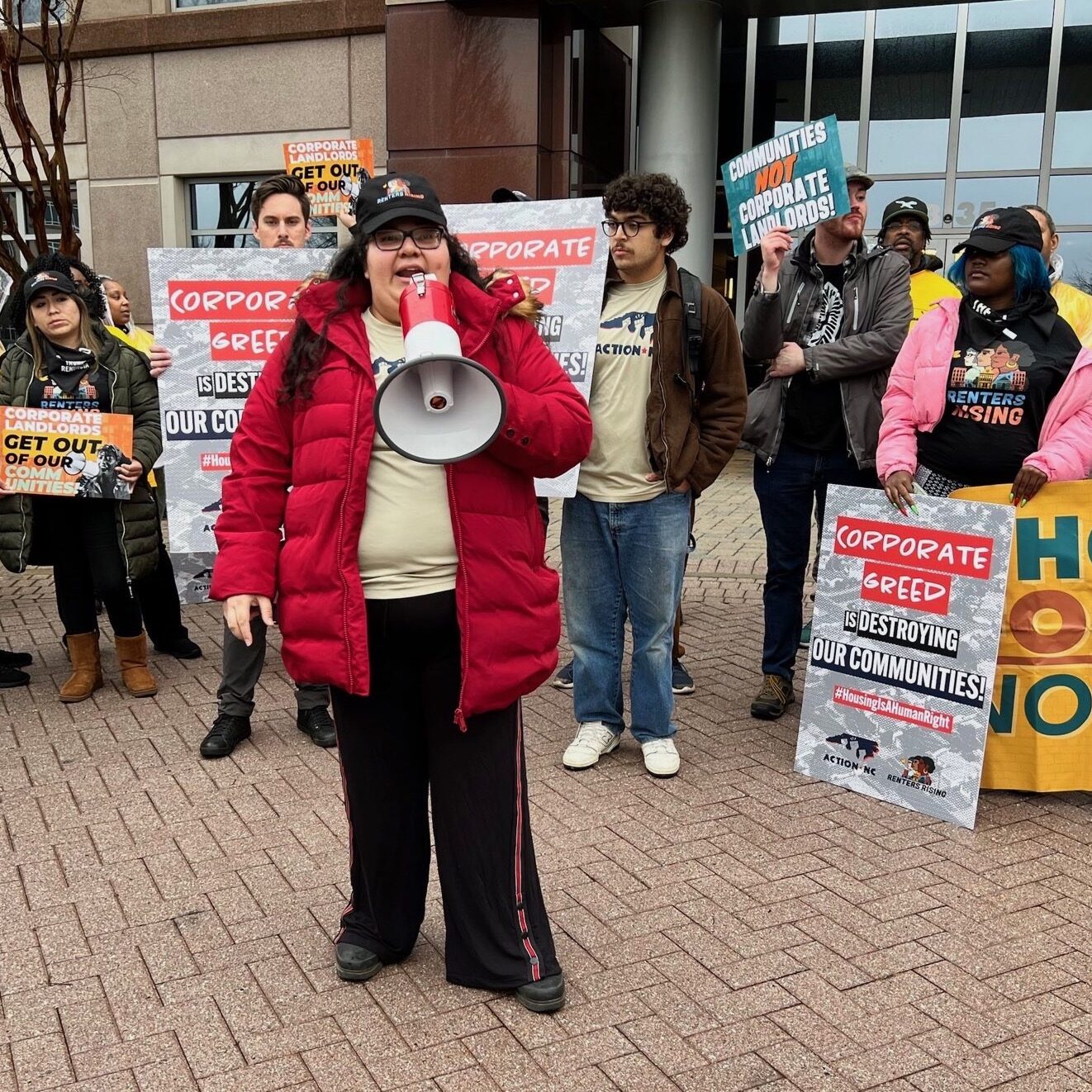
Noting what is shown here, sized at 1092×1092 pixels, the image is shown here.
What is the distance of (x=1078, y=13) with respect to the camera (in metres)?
13.2

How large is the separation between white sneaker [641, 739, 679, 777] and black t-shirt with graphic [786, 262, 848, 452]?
1.43 metres

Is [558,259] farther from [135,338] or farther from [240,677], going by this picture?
[135,338]

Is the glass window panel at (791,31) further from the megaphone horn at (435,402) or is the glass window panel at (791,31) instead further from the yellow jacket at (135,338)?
the megaphone horn at (435,402)

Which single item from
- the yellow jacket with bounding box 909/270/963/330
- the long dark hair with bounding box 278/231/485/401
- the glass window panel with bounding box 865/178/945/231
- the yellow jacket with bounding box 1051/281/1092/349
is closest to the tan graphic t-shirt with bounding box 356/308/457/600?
the long dark hair with bounding box 278/231/485/401

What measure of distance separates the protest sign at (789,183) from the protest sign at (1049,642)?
1211 mm

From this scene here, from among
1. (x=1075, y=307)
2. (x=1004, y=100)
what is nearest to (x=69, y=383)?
(x=1075, y=307)

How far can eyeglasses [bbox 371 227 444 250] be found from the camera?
8.65ft

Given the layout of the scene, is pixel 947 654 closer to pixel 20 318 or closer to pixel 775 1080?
pixel 775 1080

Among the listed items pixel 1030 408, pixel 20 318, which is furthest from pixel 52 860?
pixel 1030 408

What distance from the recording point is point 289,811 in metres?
4.15

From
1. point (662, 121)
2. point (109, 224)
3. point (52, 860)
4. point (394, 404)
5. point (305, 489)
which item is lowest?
point (52, 860)

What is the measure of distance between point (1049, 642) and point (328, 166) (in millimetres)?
6085

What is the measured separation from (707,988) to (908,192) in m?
12.9

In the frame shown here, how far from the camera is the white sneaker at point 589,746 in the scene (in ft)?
14.9
